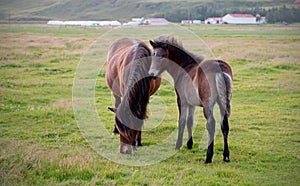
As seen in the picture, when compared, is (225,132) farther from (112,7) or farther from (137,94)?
(112,7)

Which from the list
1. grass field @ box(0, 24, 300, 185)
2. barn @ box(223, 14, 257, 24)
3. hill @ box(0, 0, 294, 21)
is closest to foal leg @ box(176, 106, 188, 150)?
grass field @ box(0, 24, 300, 185)

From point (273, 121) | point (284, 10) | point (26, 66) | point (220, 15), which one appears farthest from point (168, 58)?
point (220, 15)

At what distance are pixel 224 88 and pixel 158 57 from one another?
1.60 metres

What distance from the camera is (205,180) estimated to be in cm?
621

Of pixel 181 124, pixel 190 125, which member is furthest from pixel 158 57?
pixel 190 125

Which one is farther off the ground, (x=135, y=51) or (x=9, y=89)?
(x=135, y=51)

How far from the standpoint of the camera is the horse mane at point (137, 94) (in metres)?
6.87

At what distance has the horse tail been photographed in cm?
680

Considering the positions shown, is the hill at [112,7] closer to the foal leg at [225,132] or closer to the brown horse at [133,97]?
the brown horse at [133,97]

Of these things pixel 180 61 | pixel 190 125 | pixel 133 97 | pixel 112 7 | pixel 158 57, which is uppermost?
pixel 112 7

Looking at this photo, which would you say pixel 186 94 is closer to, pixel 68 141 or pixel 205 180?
pixel 205 180

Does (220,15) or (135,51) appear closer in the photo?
(135,51)

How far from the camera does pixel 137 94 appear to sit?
7035 mm

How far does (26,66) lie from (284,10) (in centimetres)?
8748
